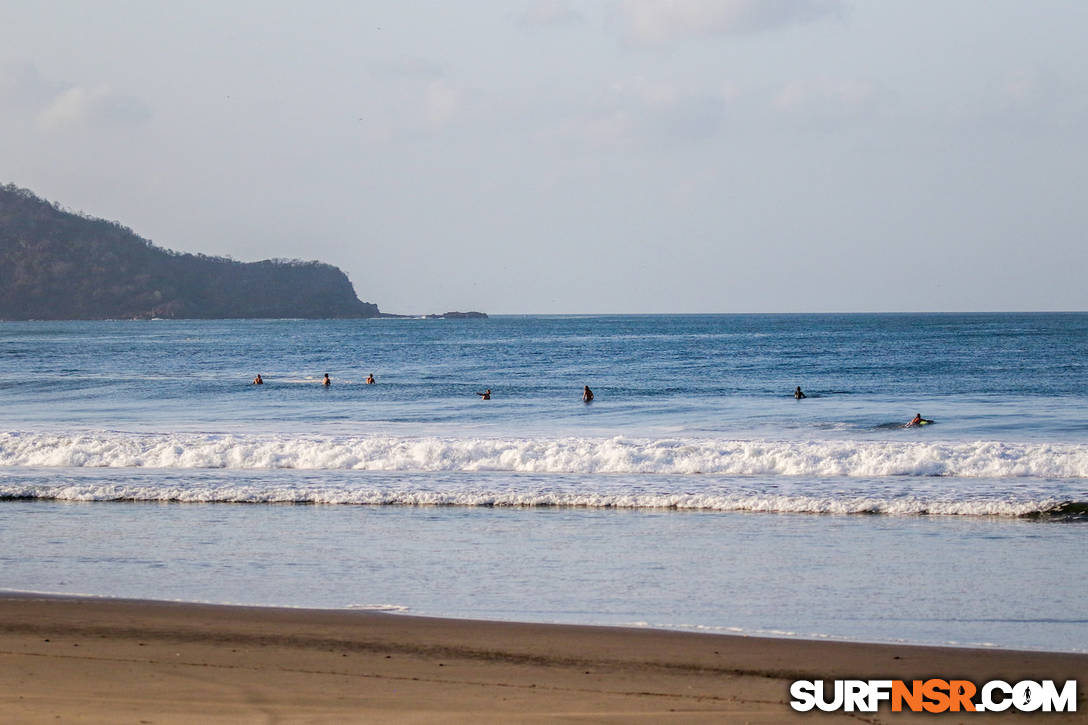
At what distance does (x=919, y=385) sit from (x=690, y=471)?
92.6ft

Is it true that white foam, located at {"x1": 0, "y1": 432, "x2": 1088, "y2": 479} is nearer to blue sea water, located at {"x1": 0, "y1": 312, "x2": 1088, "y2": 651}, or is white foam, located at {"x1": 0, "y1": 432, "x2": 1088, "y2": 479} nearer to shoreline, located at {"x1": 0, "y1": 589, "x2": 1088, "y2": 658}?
blue sea water, located at {"x1": 0, "y1": 312, "x2": 1088, "y2": 651}

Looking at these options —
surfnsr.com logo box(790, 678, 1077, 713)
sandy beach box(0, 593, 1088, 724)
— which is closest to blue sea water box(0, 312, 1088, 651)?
sandy beach box(0, 593, 1088, 724)

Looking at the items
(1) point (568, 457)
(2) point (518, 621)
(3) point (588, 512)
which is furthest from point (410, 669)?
(1) point (568, 457)

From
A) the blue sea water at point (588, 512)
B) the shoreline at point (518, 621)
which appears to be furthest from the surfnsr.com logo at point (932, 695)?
the blue sea water at point (588, 512)

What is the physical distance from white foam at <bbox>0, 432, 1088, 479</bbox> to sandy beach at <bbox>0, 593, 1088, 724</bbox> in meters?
11.2

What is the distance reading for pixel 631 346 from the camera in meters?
88.4

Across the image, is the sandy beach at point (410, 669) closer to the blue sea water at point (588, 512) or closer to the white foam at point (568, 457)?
the blue sea water at point (588, 512)

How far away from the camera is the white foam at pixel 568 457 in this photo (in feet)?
65.4

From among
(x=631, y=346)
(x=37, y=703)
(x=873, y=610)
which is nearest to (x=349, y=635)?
(x=37, y=703)

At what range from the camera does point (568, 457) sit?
21.1 metres

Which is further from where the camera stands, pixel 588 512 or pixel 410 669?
pixel 588 512

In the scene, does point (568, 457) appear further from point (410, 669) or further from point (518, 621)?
point (410, 669)

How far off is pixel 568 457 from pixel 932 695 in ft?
45.1

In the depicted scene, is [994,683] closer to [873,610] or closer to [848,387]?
[873,610]
